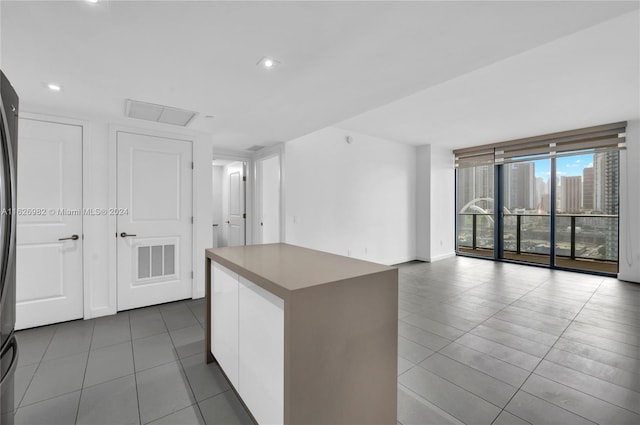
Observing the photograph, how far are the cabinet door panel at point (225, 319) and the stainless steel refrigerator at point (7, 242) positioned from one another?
0.97m

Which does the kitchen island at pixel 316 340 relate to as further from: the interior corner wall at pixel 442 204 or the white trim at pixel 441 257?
the interior corner wall at pixel 442 204

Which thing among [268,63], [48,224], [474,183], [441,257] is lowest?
[441,257]

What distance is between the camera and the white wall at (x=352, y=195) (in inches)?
184

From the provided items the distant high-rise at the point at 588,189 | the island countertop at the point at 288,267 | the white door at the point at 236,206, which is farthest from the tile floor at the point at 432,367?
the distant high-rise at the point at 588,189

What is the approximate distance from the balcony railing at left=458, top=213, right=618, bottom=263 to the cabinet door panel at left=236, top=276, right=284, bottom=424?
6477 millimetres

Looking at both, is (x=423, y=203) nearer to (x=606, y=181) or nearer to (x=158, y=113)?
(x=606, y=181)

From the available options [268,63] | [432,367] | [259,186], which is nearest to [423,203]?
[259,186]

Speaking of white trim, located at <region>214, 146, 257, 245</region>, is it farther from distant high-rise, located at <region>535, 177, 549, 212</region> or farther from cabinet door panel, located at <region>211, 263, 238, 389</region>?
distant high-rise, located at <region>535, 177, 549, 212</region>

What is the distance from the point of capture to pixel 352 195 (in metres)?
5.37

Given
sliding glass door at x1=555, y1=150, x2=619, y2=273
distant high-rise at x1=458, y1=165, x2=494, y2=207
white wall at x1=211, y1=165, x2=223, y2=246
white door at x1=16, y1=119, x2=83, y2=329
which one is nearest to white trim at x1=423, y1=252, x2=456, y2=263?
distant high-rise at x1=458, y1=165, x2=494, y2=207

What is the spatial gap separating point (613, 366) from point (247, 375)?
278 cm

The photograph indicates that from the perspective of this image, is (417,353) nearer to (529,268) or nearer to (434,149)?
(529,268)

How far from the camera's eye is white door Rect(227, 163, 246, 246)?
535cm

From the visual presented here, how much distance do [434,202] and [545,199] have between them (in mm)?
2095
